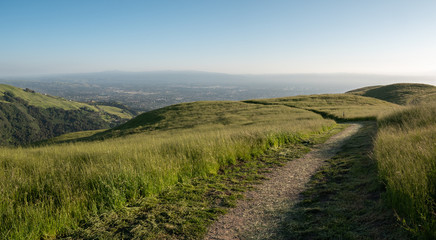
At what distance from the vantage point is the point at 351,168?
746 cm

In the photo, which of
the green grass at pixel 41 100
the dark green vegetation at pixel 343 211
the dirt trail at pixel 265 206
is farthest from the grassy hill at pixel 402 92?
the green grass at pixel 41 100

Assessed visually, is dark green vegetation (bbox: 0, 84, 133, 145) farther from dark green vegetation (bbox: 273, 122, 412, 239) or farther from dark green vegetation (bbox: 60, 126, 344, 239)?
dark green vegetation (bbox: 273, 122, 412, 239)

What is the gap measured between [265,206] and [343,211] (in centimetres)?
154

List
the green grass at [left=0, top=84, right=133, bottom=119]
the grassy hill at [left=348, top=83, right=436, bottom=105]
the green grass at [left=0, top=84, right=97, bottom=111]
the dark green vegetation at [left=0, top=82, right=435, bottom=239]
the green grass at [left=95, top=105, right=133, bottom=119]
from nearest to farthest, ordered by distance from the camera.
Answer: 1. the dark green vegetation at [left=0, top=82, right=435, bottom=239]
2. the grassy hill at [left=348, top=83, right=436, bottom=105]
3. the green grass at [left=95, top=105, right=133, bottom=119]
4. the green grass at [left=0, top=84, right=133, bottom=119]
5. the green grass at [left=0, top=84, right=97, bottom=111]

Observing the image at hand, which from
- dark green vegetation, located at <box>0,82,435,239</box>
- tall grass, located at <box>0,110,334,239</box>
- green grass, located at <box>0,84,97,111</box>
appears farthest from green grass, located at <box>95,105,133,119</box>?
dark green vegetation, located at <box>0,82,435,239</box>

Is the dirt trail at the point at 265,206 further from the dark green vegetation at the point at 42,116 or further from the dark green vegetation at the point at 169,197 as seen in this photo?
the dark green vegetation at the point at 42,116

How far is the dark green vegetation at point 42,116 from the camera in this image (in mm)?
122137

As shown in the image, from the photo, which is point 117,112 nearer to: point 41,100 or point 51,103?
point 51,103

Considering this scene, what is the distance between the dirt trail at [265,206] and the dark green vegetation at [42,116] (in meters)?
135

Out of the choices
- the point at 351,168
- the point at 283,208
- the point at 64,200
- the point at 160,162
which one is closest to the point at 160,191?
the point at 160,162

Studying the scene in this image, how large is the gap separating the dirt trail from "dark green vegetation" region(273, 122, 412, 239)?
0.26 m

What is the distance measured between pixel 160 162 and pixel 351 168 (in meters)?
6.07

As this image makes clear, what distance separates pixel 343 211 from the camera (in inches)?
180

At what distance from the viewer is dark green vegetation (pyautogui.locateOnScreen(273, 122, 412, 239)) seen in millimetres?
3732
